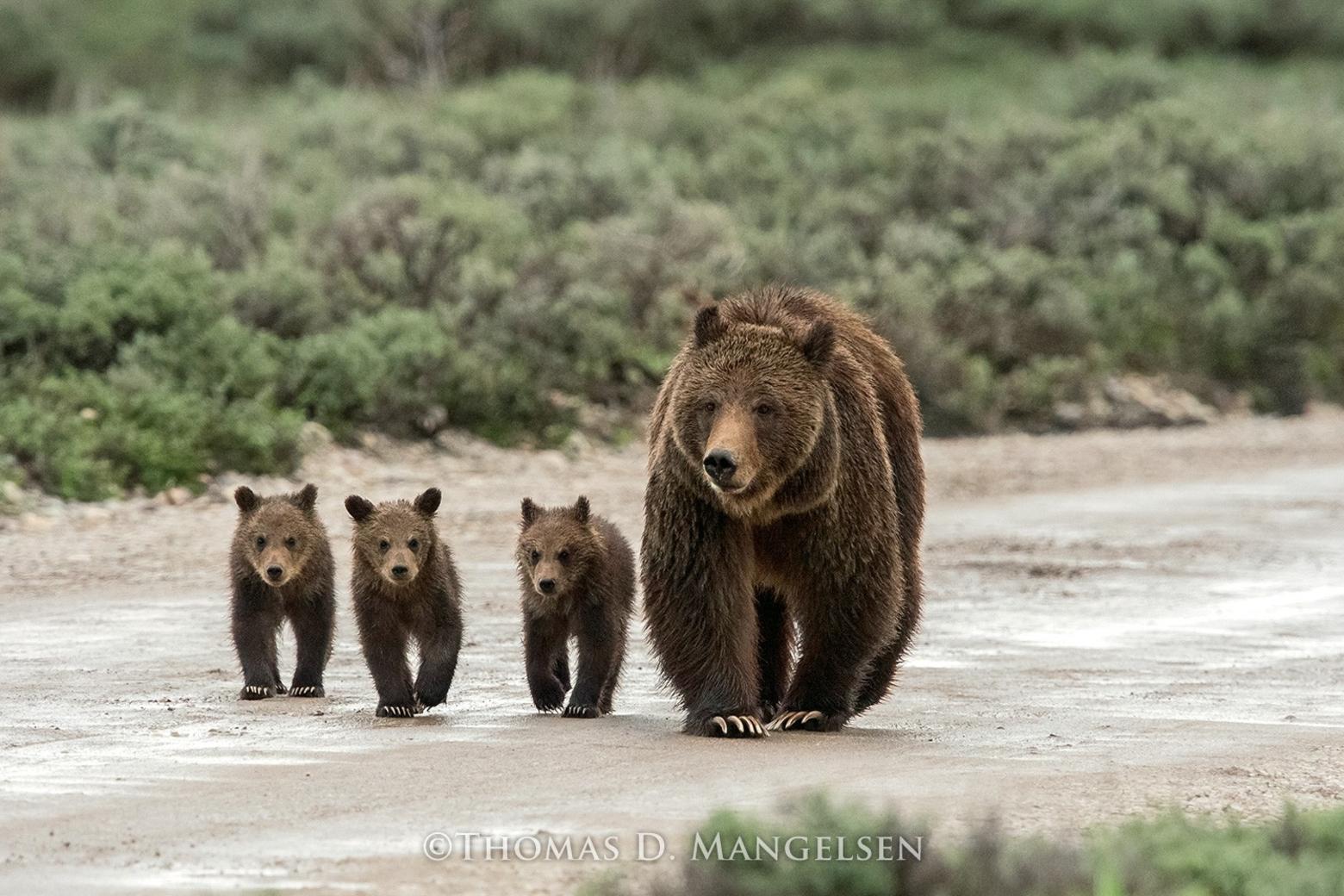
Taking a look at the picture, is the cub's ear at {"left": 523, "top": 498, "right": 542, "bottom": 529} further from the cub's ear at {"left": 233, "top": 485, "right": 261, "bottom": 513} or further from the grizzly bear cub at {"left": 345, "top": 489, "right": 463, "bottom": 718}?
the cub's ear at {"left": 233, "top": 485, "right": 261, "bottom": 513}

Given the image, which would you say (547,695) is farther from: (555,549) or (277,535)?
(277,535)

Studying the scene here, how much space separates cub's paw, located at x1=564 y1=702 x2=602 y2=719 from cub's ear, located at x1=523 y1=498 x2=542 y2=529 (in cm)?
86

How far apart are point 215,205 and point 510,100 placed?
1621cm

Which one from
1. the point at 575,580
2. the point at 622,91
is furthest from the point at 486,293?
the point at 622,91

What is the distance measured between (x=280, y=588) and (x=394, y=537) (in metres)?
1.03

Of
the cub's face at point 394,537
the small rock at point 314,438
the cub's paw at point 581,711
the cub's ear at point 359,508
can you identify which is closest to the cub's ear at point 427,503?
the cub's face at point 394,537

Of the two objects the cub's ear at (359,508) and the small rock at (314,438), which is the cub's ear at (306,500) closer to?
the cub's ear at (359,508)

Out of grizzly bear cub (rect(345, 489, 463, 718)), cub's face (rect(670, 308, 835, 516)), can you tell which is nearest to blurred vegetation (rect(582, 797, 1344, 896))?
cub's face (rect(670, 308, 835, 516))

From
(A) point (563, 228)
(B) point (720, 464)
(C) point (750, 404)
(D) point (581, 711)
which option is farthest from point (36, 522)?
(A) point (563, 228)

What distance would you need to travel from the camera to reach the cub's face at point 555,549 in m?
9.84

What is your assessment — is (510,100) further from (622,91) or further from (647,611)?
(647,611)

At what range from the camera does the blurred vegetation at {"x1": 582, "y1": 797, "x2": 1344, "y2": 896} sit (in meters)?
5.67

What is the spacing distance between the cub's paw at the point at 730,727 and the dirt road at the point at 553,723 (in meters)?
0.14

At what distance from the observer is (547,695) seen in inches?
394
